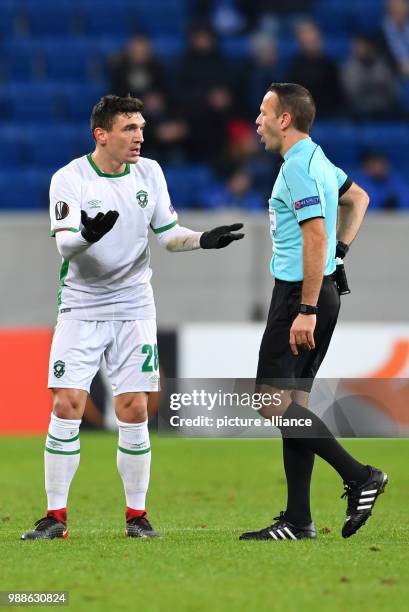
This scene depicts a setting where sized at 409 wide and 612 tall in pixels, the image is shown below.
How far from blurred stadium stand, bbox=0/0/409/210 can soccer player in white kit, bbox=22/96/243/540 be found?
8694 mm

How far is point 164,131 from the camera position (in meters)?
16.3

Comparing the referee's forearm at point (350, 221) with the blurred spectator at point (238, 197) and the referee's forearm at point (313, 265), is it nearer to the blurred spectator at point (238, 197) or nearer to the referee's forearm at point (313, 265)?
the referee's forearm at point (313, 265)

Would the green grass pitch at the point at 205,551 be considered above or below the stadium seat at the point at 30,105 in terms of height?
below

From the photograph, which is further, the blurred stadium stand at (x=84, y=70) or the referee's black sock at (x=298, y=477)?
the blurred stadium stand at (x=84, y=70)

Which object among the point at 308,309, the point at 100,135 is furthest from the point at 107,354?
the point at 308,309

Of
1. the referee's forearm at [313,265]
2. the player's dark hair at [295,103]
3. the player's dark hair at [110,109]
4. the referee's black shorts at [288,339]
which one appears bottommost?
the referee's black shorts at [288,339]

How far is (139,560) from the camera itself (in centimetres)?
627

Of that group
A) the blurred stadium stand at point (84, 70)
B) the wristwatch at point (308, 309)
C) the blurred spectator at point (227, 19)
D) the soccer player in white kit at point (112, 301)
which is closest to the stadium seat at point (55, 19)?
the blurred stadium stand at point (84, 70)

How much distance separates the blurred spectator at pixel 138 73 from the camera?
1659 centimetres

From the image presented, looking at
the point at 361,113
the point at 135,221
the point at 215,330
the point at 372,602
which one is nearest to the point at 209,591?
the point at 372,602

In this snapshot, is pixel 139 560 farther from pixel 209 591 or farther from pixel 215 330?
pixel 215 330

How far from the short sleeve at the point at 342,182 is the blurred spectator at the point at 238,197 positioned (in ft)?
26.5

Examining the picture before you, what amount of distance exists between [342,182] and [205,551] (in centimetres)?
202

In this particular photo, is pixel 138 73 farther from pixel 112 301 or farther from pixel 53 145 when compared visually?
pixel 112 301
